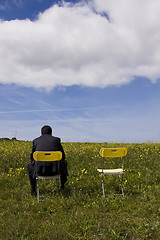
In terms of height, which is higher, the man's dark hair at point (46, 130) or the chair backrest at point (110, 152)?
the man's dark hair at point (46, 130)

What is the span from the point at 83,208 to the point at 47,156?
1.57 metres

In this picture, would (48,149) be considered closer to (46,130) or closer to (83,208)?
(46,130)

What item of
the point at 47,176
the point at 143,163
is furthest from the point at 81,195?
the point at 143,163

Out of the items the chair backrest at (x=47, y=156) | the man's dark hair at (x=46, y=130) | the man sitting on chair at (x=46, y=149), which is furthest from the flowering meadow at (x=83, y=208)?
the man's dark hair at (x=46, y=130)

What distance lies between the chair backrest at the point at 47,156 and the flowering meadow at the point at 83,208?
41.0 inches

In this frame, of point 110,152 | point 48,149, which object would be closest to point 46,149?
point 48,149

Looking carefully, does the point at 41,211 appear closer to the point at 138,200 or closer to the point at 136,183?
the point at 138,200

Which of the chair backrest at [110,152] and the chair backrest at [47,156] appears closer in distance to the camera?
the chair backrest at [47,156]

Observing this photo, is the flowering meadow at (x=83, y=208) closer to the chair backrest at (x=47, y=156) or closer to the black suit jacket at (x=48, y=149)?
the black suit jacket at (x=48, y=149)

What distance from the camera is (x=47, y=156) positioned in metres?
6.20

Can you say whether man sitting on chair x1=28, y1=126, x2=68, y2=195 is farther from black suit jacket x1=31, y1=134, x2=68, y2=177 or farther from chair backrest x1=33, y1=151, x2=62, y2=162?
chair backrest x1=33, y1=151, x2=62, y2=162

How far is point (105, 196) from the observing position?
6594 mm

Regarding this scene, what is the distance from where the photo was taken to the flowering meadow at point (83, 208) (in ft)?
14.6

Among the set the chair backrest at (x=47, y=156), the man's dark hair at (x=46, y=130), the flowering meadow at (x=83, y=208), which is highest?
the man's dark hair at (x=46, y=130)
